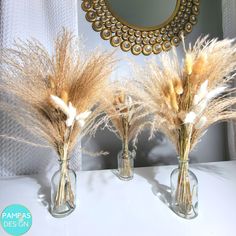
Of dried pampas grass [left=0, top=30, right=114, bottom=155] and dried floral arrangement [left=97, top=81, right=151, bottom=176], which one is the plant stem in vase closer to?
dried floral arrangement [left=97, top=81, right=151, bottom=176]

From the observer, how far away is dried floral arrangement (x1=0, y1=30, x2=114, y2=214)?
2.13 feet

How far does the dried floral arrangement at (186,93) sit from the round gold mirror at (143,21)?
56 centimetres

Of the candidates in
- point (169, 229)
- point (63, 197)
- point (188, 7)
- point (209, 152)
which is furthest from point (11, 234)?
point (188, 7)

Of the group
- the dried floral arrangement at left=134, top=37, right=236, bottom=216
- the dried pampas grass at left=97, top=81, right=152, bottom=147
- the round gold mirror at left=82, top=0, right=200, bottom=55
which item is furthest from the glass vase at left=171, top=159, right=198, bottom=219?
the round gold mirror at left=82, top=0, right=200, bottom=55

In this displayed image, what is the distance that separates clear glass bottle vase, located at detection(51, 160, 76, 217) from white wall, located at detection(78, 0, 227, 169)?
1.66 ft

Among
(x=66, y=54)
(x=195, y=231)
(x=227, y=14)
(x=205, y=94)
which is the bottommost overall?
(x=195, y=231)

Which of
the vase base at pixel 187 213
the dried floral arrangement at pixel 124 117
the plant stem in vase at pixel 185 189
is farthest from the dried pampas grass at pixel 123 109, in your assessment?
the vase base at pixel 187 213

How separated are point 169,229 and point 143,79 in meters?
0.45

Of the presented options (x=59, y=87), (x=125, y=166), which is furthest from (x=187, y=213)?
(x=59, y=87)

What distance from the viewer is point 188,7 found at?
1.27m

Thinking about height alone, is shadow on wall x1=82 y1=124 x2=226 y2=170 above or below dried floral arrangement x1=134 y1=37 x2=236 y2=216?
below

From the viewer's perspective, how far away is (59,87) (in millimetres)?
659

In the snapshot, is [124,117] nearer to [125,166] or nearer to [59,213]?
[125,166]

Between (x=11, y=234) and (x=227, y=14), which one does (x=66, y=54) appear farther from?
(x=227, y=14)
